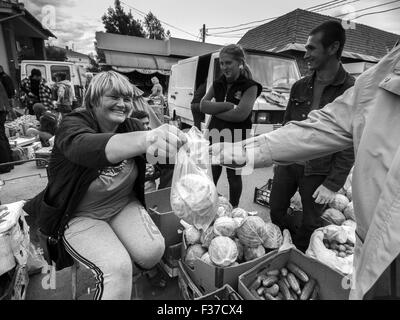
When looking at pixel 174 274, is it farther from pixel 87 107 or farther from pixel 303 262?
pixel 87 107

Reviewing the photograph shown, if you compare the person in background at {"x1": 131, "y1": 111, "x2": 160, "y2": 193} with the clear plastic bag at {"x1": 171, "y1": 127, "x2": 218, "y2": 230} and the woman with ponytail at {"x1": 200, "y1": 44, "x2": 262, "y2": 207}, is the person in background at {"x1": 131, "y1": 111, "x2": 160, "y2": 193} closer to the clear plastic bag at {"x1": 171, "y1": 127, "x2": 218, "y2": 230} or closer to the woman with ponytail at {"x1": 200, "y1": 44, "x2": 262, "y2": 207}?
the woman with ponytail at {"x1": 200, "y1": 44, "x2": 262, "y2": 207}

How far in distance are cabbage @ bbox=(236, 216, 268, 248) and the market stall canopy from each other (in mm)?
19404

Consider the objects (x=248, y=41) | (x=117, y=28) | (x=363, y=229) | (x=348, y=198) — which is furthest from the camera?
(x=117, y=28)

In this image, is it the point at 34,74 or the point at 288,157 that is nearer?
the point at 288,157

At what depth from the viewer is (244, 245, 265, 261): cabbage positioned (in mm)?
1843

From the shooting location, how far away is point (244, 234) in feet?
6.16

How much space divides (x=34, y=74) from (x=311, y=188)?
7652 millimetres

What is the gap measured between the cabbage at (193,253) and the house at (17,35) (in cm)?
1224

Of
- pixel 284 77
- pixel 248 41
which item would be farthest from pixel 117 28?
pixel 284 77

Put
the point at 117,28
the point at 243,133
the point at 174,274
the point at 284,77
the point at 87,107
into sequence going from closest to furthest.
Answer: the point at 87,107
the point at 174,274
the point at 243,133
the point at 284,77
the point at 117,28

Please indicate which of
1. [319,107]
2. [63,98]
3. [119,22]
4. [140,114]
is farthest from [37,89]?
[119,22]

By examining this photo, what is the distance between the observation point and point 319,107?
189 cm

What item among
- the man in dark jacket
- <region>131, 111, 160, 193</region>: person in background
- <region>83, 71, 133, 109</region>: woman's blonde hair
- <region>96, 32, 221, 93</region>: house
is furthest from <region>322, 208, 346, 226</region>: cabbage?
<region>96, 32, 221, 93</region>: house

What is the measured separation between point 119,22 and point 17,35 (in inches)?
839
